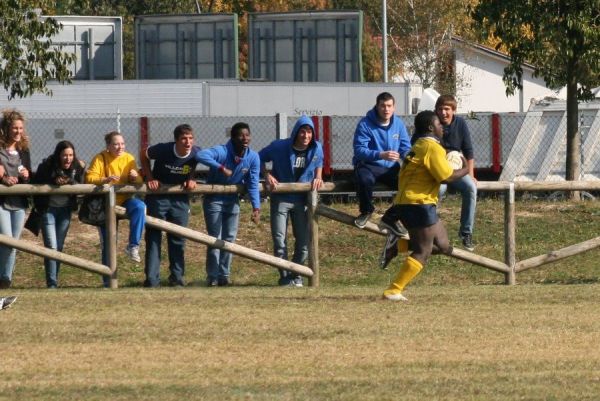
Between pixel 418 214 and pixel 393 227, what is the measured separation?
1.51 ft

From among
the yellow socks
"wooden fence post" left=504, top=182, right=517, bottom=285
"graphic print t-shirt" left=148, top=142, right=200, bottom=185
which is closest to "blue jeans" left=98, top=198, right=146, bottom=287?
"graphic print t-shirt" left=148, top=142, right=200, bottom=185

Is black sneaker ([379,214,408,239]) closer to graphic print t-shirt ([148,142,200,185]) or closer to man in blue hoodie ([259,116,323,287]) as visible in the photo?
man in blue hoodie ([259,116,323,287])

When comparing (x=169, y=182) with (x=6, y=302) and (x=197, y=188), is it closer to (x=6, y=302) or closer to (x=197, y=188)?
(x=197, y=188)

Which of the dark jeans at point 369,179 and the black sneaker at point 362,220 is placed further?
the black sneaker at point 362,220

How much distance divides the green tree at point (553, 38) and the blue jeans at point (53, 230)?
9.38 metres

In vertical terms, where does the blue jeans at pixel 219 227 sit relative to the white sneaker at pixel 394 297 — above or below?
above

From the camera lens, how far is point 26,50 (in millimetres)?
20312

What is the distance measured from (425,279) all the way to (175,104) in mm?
14414

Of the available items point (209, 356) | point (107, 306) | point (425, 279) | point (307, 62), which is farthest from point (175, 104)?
point (209, 356)

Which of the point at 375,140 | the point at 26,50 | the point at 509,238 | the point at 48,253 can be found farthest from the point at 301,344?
the point at 26,50

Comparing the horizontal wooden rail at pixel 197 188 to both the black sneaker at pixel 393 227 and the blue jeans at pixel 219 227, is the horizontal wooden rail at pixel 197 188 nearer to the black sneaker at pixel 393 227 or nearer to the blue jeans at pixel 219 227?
the blue jeans at pixel 219 227

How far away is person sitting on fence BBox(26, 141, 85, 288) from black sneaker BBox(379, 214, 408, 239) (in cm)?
374

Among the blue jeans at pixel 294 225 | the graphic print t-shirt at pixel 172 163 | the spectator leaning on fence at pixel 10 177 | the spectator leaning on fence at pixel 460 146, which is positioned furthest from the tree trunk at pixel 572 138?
the spectator leaning on fence at pixel 10 177

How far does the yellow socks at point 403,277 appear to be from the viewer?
1252cm
